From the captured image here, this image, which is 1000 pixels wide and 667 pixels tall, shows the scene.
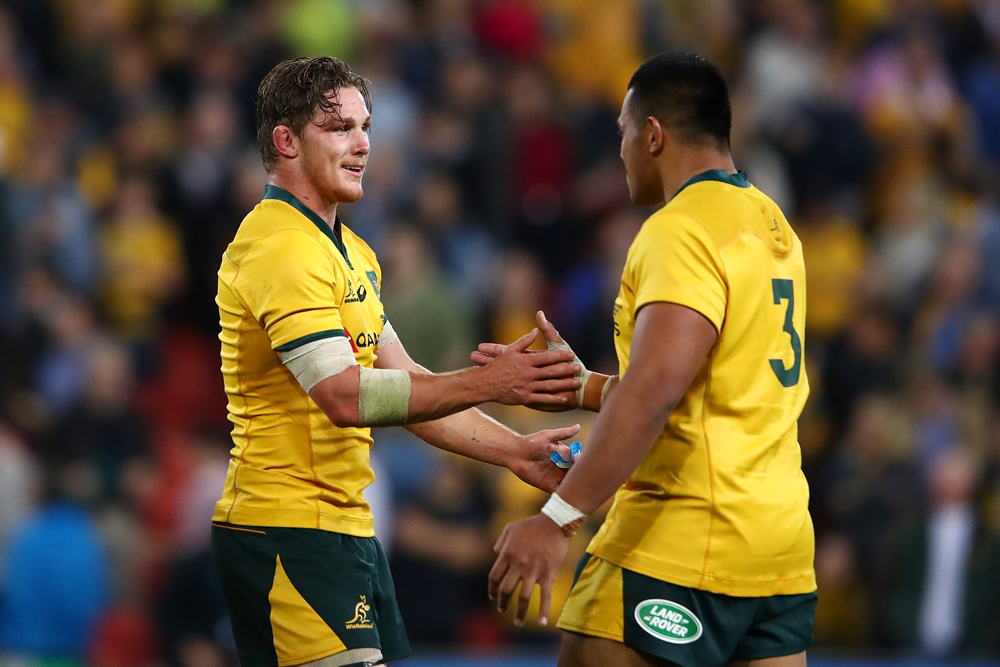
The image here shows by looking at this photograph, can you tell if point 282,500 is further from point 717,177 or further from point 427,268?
point 427,268

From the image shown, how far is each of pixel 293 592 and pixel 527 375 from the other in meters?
0.97

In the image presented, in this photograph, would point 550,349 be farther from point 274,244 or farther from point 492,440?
point 274,244

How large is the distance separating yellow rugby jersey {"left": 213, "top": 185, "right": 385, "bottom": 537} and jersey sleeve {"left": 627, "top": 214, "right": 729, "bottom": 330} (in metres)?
0.93

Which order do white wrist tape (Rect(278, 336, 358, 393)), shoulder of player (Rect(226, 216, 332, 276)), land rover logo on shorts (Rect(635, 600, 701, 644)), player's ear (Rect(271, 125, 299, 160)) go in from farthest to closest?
player's ear (Rect(271, 125, 299, 160)) < shoulder of player (Rect(226, 216, 332, 276)) < white wrist tape (Rect(278, 336, 358, 393)) < land rover logo on shorts (Rect(635, 600, 701, 644))

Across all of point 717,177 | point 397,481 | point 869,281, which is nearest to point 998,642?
point 869,281

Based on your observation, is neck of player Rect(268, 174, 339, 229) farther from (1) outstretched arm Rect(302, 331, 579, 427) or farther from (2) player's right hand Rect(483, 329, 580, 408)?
(2) player's right hand Rect(483, 329, 580, 408)

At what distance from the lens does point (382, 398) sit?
3.88 meters

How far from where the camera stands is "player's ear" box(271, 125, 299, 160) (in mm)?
4215

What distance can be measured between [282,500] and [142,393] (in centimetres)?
618

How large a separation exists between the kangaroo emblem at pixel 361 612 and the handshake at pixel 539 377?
755 mm

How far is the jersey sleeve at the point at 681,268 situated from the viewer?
11.9 ft

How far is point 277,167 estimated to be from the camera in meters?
4.25

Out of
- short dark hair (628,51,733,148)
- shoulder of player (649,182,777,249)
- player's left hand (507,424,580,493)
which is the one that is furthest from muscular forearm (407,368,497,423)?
short dark hair (628,51,733,148)

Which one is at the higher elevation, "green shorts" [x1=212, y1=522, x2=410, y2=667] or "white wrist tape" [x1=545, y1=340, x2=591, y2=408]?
"white wrist tape" [x1=545, y1=340, x2=591, y2=408]
